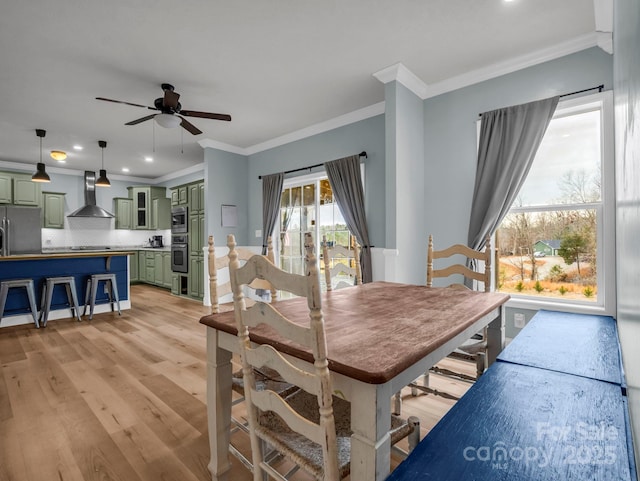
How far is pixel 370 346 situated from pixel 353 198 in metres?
3.19

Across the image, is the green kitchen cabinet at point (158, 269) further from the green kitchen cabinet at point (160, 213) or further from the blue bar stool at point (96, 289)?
the blue bar stool at point (96, 289)

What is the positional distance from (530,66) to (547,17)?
546 millimetres

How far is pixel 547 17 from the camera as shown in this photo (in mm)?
2436

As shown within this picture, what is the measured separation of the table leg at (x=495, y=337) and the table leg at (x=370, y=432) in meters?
1.34

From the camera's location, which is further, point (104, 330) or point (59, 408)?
point (104, 330)

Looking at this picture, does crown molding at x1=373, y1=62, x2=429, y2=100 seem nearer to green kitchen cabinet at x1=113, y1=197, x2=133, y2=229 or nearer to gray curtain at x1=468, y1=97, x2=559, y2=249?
gray curtain at x1=468, y1=97, x2=559, y2=249

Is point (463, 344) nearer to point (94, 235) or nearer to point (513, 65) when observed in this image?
point (513, 65)

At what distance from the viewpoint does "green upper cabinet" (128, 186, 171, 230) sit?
308 inches

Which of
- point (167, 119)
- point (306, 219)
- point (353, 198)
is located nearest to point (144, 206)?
point (306, 219)

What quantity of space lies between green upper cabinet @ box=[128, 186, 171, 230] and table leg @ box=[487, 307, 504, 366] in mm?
7705

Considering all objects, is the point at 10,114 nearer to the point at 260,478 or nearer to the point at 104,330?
the point at 104,330

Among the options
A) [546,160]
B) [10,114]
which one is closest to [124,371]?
[10,114]

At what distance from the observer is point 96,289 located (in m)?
4.74

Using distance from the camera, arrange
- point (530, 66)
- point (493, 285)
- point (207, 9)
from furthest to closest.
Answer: point (493, 285)
point (530, 66)
point (207, 9)
